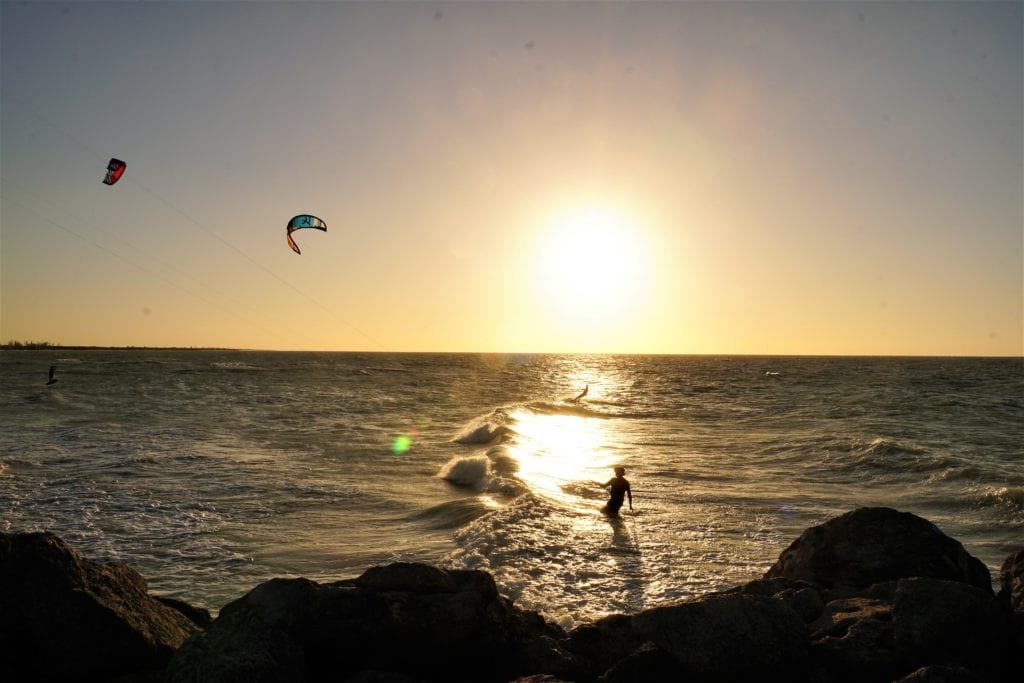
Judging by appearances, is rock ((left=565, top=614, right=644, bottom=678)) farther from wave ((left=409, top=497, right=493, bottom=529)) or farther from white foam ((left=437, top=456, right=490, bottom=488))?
white foam ((left=437, top=456, right=490, bottom=488))

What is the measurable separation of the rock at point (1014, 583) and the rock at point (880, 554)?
33 cm

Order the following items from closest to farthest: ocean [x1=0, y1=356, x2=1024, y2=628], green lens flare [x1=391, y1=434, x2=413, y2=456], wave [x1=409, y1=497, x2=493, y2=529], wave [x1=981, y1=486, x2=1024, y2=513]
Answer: ocean [x1=0, y1=356, x2=1024, y2=628], wave [x1=409, y1=497, x2=493, y2=529], wave [x1=981, y1=486, x2=1024, y2=513], green lens flare [x1=391, y1=434, x2=413, y2=456]

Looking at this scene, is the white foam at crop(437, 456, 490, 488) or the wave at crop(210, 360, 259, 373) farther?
the wave at crop(210, 360, 259, 373)

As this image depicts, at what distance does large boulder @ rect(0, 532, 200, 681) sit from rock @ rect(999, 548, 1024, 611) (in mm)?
7482

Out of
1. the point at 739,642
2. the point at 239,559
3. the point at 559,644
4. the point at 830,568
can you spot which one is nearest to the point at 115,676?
the point at 559,644

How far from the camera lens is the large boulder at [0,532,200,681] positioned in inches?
218

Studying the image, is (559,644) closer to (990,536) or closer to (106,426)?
(990,536)

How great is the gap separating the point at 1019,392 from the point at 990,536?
5836cm

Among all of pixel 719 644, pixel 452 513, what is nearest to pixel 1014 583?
pixel 719 644

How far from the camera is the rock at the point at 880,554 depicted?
7301mm

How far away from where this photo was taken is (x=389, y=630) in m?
5.84

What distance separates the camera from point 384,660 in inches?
229

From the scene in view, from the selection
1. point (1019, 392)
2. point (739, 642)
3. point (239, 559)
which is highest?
point (1019, 392)

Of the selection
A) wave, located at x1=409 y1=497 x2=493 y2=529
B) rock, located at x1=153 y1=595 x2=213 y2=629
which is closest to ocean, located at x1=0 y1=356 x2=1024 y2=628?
wave, located at x1=409 y1=497 x2=493 y2=529
